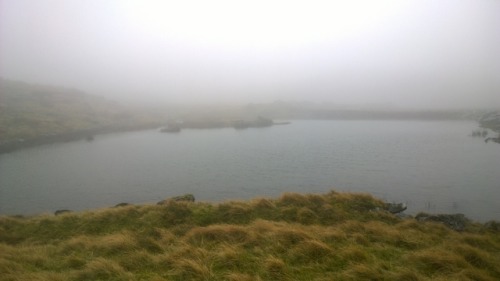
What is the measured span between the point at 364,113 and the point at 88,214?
15622cm

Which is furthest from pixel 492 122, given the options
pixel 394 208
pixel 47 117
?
pixel 47 117

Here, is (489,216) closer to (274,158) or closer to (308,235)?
(308,235)

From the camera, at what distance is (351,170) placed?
47250 millimetres

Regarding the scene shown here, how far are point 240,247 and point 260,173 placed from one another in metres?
32.8

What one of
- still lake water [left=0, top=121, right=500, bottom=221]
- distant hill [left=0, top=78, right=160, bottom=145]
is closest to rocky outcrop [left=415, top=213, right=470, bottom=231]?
still lake water [left=0, top=121, right=500, bottom=221]

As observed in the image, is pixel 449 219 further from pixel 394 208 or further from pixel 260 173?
pixel 260 173

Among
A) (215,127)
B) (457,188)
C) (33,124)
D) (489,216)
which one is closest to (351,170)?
(457,188)

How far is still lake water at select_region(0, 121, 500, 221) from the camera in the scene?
3600cm

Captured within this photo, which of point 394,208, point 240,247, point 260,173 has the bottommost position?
point 260,173

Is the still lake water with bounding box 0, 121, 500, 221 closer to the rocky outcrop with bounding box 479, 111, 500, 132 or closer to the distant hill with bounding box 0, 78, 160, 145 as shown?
the rocky outcrop with bounding box 479, 111, 500, 132

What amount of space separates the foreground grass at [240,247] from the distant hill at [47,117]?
261ft

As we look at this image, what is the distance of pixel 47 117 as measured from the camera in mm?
113125

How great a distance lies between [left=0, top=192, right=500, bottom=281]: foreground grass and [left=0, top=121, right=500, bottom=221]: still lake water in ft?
43.6

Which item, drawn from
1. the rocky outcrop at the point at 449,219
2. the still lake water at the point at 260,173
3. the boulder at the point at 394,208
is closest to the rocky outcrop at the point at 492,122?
the still lake water at the point at 260,173
